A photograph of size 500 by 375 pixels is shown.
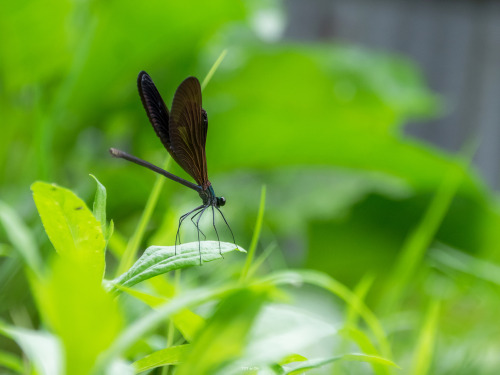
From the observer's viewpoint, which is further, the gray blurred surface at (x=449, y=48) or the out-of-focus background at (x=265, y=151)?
the gray blurred surface at (x=449, y=48)

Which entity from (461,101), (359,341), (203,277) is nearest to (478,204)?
(203,277)

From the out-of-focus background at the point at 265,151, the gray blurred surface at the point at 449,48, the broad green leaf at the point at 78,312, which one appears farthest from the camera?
the gray blurred surface at the point at 449,48

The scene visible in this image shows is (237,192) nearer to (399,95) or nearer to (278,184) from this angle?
(278,184)

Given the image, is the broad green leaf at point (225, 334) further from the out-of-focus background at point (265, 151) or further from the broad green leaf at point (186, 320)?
the out-of-focus background at point (265, 151)

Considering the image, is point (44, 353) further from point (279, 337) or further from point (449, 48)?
point (449, 48)

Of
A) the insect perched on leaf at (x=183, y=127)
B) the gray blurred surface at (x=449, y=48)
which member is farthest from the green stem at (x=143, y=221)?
the gray blurred surface at (x=449, y=48)

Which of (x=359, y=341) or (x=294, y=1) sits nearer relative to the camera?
(x=359, y=341)
